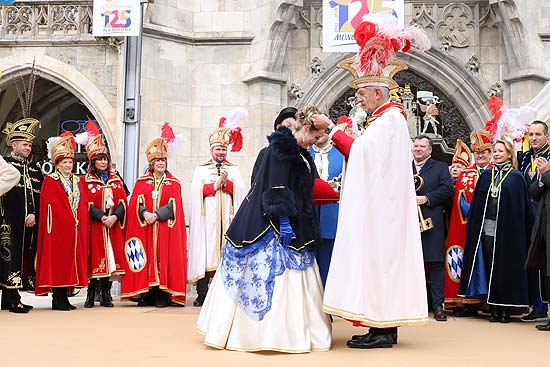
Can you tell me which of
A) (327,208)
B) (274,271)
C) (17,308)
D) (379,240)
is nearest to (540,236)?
(327,208)

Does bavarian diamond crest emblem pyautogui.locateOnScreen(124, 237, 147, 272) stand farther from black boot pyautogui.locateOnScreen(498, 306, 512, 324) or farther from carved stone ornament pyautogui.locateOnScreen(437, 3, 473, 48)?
carved stone ornament pyautogui.locateOnScreen(437, 3, 473, 48)

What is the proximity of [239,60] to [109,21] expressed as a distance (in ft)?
7.03

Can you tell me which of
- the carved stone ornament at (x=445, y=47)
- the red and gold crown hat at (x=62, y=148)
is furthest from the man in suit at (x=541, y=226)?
the carved stone ornament at (x=445, y=47)

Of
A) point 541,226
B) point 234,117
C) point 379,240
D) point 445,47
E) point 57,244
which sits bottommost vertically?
point 57,244

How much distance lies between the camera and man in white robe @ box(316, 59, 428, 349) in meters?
4.86

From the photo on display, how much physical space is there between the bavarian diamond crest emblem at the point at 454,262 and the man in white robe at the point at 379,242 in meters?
2.75

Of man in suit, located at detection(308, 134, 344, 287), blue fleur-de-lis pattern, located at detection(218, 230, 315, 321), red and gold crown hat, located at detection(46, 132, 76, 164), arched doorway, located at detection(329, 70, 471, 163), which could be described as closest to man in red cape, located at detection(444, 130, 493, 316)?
man in suit, located at detection(308, 134, 344, 287)

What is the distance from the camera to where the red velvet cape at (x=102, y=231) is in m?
8.23

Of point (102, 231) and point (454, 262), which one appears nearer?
point (454, 262)

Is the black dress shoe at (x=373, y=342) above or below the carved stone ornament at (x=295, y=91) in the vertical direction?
below

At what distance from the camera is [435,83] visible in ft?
42.7

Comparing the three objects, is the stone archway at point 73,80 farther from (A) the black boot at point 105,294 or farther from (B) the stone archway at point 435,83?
(A) the black boot at point 105,294

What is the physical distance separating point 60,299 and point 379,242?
4082mm

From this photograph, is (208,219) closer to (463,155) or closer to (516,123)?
(463,155)
